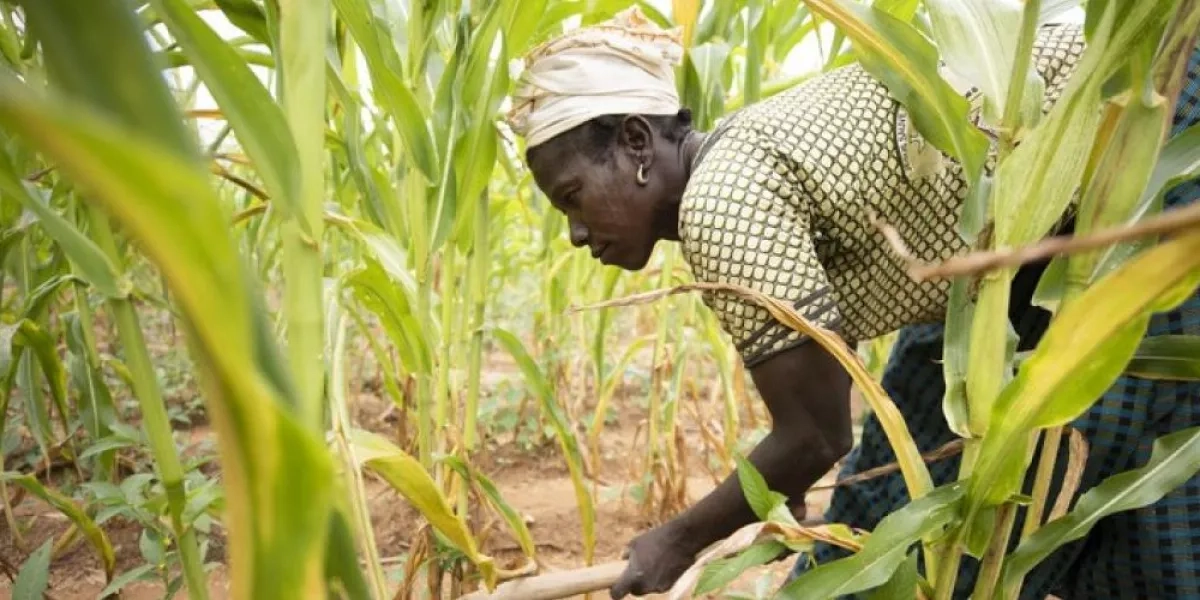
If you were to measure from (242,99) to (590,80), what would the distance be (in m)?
0.68

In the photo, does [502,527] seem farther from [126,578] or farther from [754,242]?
[754,242]

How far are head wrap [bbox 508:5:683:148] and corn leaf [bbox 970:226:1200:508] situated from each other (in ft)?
2.06

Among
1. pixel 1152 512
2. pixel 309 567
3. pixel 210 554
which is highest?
pixel 309 567

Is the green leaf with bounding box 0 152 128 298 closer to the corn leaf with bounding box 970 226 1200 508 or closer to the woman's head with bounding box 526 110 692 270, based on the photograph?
the woman's head with bounding box 526 110 692 270

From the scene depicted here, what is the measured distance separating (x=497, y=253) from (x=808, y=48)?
4.49ft

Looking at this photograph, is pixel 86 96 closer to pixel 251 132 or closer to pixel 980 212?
pixel 251 132

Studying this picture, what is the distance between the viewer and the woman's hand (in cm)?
93

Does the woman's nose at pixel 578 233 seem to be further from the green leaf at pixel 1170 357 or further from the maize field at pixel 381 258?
the green leaf at pixel 1170 357

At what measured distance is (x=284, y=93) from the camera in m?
0.44

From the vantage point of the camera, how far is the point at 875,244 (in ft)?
3.17

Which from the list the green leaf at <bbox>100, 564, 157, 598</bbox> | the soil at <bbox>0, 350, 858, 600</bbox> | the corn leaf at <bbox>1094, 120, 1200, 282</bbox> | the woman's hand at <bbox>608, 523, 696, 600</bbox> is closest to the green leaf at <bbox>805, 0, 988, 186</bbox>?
the corn leaf at <bbox>1094, 120, 1200, 282</bbox>


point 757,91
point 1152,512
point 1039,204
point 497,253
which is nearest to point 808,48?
point 757,91

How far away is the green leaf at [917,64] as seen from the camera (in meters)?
0.59

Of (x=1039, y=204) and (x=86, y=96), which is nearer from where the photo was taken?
(x=86, y=96)
